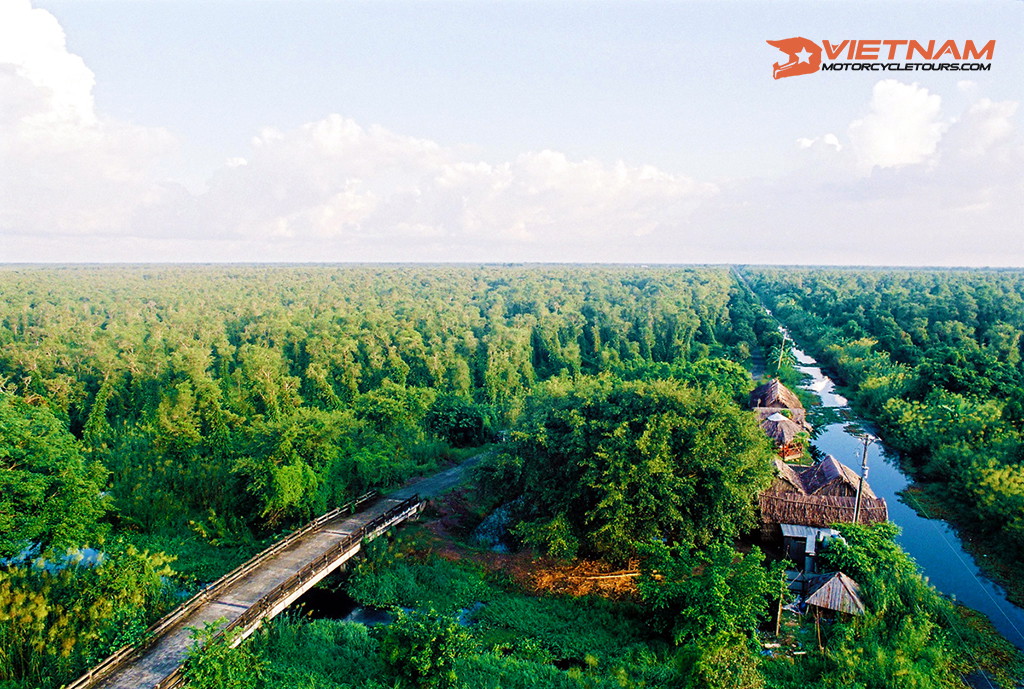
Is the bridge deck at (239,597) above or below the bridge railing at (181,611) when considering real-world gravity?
below

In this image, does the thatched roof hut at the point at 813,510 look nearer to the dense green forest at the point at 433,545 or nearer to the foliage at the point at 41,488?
the dense green forest at the point at 433,545

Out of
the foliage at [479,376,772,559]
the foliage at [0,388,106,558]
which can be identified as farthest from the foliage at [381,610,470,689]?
the foliage at [0,388,106,558]

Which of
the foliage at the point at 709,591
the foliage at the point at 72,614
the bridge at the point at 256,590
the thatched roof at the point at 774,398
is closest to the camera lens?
the bridge at the point at 256,590

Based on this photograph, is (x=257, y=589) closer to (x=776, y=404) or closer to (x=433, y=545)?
(x=433, y=545)

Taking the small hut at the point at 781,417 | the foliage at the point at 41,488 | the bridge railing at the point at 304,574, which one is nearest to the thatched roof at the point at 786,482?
the small hut at the point at 781,417

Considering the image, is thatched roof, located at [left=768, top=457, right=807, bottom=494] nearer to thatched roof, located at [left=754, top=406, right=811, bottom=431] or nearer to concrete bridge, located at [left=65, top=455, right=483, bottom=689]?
thatched roof, located at [left=754, top=406, right=811, bottom=431]

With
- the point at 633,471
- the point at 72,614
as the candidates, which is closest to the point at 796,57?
the point at 633,471

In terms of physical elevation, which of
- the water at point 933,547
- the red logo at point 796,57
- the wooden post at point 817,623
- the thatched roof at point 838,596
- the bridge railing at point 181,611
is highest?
the red logo at point 796,57
